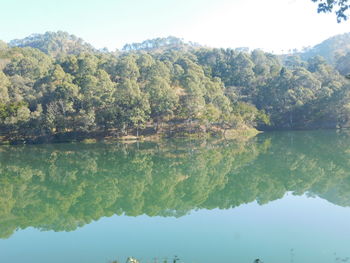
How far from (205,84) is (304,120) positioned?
684 inches

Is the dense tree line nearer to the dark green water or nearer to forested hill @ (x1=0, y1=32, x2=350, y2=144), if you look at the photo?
the dark green water

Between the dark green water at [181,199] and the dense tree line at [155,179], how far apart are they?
70 millimetres

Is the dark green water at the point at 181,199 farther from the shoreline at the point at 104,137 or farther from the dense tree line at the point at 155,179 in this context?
the shoreline at the point at 104,137

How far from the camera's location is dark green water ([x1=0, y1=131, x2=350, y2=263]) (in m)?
11.4

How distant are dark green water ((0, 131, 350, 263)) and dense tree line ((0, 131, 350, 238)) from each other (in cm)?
7

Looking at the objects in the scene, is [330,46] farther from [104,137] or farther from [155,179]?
[155,179]

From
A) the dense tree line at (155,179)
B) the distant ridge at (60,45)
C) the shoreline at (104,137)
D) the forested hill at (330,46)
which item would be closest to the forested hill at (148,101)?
the shoreline at (104,137)

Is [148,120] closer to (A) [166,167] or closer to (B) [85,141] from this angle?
(B) [85,141]

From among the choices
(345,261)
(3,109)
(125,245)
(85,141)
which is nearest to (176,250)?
(125,245)

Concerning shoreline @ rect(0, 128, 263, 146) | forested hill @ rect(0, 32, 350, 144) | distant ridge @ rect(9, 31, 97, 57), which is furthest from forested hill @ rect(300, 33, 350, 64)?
shoreline @ rect(0, 128, 263, 146)

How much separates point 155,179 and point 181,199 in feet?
17.4

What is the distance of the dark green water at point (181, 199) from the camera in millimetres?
11430

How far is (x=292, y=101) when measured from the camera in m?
55.8

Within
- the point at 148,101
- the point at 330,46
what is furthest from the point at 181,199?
the point at 330,46
